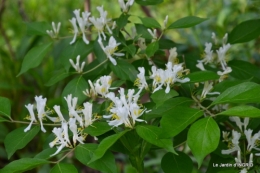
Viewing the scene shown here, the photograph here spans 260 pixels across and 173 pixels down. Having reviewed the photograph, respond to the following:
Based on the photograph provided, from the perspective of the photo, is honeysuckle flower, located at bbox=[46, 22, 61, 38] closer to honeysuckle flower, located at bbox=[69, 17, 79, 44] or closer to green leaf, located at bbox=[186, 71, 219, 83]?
honeysuckle flower, located at bbox=[69, 17, 79, 44]

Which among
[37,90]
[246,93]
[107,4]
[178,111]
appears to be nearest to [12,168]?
[178,111]

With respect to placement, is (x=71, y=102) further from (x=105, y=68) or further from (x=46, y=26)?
(x=46, y=26)

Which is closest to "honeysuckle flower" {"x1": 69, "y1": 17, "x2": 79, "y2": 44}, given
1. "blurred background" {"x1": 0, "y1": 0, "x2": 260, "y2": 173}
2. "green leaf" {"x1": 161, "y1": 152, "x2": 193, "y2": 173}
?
"green leaf" {"x1": 161, "y1": 152, "x2": 193, "y2": 173}

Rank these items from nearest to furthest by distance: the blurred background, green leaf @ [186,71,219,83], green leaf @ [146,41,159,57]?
green leaf @ [186,71,219,83] → green leaf @ [146,41,159,57] → the blurred background

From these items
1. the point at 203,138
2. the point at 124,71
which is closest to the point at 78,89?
the point at 124,71

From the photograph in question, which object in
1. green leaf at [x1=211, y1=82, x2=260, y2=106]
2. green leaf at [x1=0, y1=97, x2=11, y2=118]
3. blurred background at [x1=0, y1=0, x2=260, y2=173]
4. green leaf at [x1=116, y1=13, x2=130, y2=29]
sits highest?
green leaf at [x1=116, y1=13, x2=130, y2=29]

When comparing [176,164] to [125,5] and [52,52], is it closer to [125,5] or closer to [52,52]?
[125,5]

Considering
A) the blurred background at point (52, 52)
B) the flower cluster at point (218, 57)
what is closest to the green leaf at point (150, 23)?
the flower cluster at point (218, 57)
